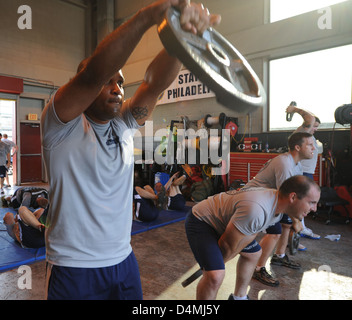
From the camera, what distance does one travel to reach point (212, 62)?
80cm

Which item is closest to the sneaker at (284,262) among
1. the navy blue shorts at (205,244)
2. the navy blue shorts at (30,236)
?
the navy blue shorts at (205,244)

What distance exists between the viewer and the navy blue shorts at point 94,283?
995mm

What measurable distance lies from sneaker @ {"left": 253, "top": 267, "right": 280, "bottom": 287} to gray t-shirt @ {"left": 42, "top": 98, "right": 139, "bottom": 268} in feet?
6.55

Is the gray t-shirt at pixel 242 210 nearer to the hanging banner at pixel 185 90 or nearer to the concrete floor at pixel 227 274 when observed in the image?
the concrete floor at pixel 227 274

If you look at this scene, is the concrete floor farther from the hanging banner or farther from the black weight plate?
the hanging banner

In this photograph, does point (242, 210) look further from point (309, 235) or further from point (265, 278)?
point (309, 235)

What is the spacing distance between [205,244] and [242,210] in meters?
0.35

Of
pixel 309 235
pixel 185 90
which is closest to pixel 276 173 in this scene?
pixel 309 235

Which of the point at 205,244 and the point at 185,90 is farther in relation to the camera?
the point at 185,90

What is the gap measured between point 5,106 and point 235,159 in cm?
756

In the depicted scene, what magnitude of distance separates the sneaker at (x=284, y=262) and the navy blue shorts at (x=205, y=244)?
5.04 ft

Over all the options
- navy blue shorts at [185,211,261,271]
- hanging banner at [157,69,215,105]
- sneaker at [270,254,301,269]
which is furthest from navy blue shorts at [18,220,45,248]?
hanging banner at [157,69,215,105]

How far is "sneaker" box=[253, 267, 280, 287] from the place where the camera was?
2605 mm
